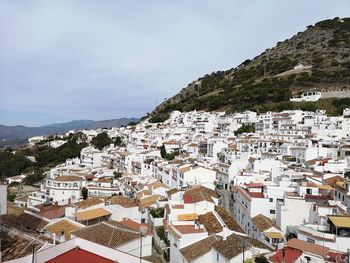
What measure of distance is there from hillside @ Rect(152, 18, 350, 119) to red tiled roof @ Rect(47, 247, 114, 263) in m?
49.0

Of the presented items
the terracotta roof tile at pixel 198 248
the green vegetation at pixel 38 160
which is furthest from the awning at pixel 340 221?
the green vegetation at pixel 38 160

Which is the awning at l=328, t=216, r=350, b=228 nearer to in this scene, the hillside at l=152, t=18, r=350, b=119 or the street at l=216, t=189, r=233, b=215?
the street at l=216, t=189, r=233, b=215

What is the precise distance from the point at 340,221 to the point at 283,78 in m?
57.9

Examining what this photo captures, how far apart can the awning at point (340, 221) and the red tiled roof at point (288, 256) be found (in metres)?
2.47

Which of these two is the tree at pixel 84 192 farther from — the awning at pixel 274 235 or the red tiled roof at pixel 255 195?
the awning at pixel 274 235

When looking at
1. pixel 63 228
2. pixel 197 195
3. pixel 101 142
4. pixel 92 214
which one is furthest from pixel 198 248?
pixel 101 142

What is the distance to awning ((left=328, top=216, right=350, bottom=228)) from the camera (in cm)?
1470

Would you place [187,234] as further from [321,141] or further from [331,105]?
[331,105]

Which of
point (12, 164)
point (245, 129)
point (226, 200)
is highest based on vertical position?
point (245, 129)

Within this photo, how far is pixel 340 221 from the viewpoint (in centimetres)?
1516

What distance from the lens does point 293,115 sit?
46.6m

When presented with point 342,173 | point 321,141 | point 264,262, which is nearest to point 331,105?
point 321,141

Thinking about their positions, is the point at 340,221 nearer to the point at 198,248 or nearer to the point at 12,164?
the point at 198,248

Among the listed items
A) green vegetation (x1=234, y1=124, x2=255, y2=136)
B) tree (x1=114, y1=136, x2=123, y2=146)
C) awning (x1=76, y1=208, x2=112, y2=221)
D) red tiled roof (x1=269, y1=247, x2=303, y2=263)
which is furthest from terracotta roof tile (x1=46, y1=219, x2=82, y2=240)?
tree (x1=114, y1=136, x2=123, y2=146)
